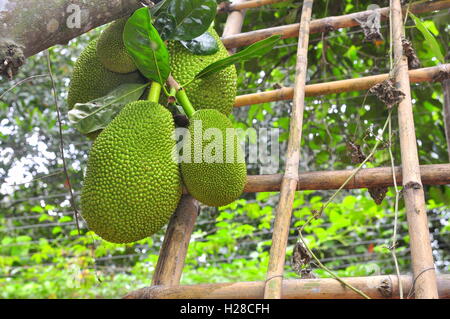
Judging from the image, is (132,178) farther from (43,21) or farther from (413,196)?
(413,196)

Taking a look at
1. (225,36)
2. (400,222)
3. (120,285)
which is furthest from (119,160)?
(120,285)

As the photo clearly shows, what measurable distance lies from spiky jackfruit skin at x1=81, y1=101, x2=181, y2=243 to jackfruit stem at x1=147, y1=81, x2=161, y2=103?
50 mm

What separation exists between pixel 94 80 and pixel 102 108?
9 cm

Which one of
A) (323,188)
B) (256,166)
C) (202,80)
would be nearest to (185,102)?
(202,80)

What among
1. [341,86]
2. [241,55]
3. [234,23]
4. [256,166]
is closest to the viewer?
[241,55]

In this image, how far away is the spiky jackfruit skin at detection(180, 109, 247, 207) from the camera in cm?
75

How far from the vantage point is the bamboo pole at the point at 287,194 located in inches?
25.8

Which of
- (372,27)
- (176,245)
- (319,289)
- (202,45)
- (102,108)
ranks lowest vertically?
(319,289)

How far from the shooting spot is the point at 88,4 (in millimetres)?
730

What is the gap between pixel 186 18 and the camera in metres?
0.83

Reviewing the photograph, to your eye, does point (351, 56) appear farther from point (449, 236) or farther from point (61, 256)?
point (61, 256)

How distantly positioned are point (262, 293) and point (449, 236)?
2.54 metres

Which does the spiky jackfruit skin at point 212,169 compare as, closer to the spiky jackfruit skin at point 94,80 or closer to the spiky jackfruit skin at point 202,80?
the spiky jackfruit skin at point 202,80

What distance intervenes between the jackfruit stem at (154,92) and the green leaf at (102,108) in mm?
20
